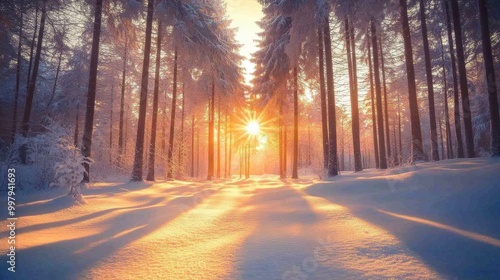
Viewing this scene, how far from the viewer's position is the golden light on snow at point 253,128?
22.3m

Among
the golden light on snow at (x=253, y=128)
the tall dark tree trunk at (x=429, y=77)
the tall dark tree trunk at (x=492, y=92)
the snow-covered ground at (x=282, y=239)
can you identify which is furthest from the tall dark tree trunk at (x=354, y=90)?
the golden light on snow at (x=253, y=128)

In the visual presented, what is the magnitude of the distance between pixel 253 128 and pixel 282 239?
20957 mm

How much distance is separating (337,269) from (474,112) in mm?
26001

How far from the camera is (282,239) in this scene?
2.76 meters

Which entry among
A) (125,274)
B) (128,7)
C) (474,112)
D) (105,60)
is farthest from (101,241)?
(474,112)

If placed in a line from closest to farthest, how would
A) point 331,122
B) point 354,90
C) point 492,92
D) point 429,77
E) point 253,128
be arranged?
point 492,92
point 331,122
point 429,77
point 354,90
point 253,128

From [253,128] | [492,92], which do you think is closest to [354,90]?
[492,92]

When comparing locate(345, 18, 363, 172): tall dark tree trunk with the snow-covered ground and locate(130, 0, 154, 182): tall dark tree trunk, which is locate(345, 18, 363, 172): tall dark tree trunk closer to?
the snow-covered ground

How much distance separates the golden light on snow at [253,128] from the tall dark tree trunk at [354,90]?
10.0 metres

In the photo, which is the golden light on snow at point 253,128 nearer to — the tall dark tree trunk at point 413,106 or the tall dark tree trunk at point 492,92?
the tall dark tree trunk at point 413,106

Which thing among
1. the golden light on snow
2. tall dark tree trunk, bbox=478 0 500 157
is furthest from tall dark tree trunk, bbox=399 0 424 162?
the golden light on snow

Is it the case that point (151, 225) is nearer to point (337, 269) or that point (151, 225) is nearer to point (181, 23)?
point (337, 269)

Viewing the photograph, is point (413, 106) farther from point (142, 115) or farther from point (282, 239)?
point (142, 115)

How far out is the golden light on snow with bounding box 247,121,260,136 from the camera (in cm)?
2230
